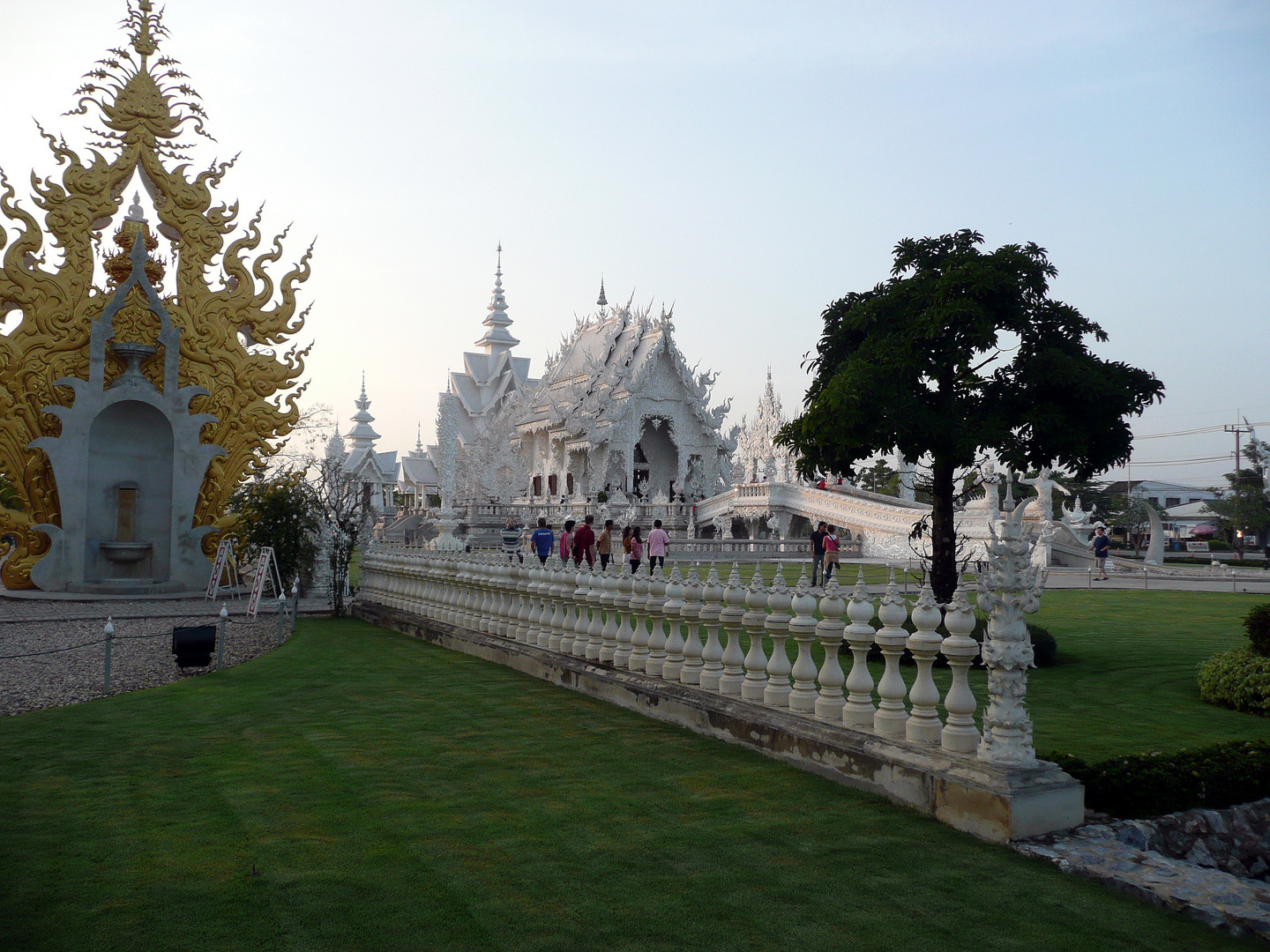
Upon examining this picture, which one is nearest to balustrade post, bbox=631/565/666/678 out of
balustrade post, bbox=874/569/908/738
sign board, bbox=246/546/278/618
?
balustrade post, bbox=874/569/908/738

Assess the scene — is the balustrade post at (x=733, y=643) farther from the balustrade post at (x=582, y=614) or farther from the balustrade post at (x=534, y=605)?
→ the balustrade post at (x=534, y=605)

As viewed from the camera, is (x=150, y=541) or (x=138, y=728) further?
(x=150, y=541)

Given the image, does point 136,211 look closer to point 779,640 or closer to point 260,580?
point 260,580

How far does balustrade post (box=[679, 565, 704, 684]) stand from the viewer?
771 centimetres

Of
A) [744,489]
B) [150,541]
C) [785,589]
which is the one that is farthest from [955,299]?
[744,489]

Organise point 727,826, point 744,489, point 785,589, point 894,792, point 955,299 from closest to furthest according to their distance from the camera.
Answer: point 727,826
point 894,792
point 785,589
point 955,299
point 744,489

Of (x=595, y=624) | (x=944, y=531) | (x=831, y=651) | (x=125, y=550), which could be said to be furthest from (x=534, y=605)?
(x=125, y=550)

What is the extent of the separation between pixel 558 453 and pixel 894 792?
41357 millimetres

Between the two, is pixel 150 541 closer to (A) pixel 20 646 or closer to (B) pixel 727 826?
(A) pixel 20 646

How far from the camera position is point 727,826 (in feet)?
16.6

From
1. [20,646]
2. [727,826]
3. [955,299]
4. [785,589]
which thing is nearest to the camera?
[727,826]

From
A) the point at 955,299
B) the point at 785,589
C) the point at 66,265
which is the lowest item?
the point at 785,589

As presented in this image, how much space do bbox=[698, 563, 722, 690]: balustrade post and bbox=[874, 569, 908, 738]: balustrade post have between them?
1929 millimetres

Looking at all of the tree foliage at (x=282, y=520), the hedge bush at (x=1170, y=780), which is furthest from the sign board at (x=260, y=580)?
the hedge bush at (x=1170, y=780)
